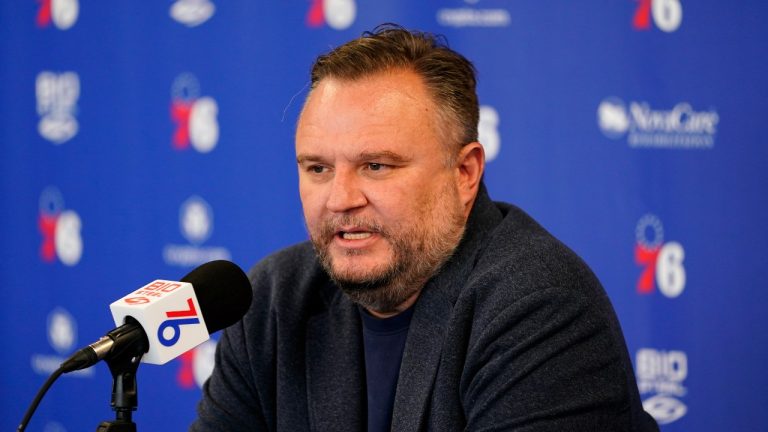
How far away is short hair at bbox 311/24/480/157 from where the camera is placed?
2.08m

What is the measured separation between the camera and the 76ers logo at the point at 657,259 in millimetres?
3178

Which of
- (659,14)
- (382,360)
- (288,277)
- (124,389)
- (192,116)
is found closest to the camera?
(124,389)

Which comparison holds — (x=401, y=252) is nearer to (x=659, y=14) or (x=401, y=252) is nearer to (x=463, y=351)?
(x=463, y=351)

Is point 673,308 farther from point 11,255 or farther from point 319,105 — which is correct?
point 11,255

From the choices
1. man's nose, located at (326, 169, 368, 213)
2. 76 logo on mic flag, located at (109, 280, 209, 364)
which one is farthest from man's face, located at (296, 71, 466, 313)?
76 logo on mic flag, located at (109, 280, 209, 364)

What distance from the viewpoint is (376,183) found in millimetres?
2002

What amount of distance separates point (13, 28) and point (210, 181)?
1.31 meters

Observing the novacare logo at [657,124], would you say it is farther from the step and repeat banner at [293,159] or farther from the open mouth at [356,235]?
the open mouth at [356,235]

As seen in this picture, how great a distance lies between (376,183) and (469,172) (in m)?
0.30

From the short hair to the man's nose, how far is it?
237 mm

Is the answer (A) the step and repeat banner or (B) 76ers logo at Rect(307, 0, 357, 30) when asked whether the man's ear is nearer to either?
(A) the step and repeat banner

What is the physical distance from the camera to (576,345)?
5.92 feet

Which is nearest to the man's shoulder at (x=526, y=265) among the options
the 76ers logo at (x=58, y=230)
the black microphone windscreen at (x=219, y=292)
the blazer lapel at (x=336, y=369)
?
the blazer lapel at (x=336, y=369)

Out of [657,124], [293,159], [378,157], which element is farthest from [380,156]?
[293,159]
